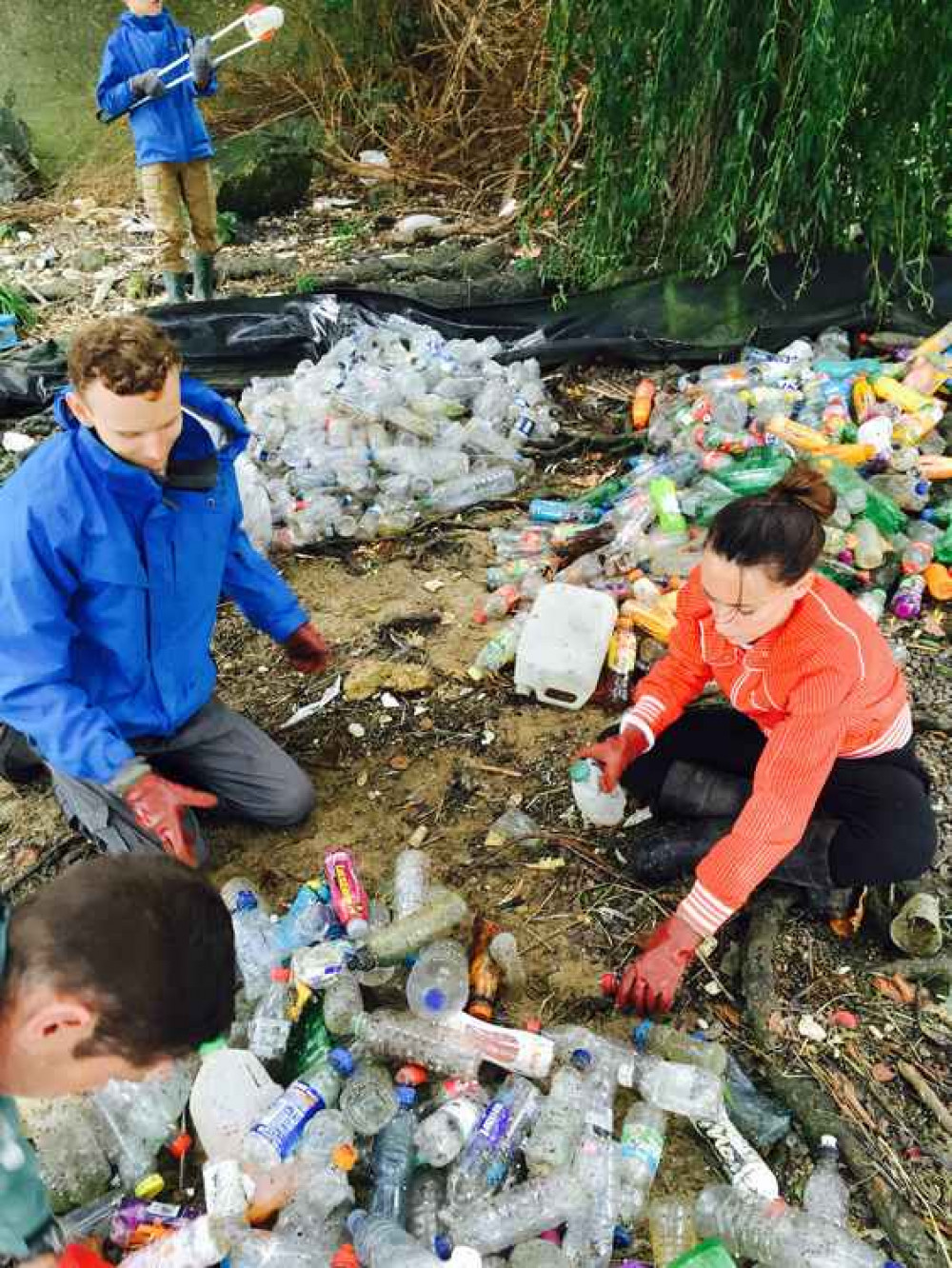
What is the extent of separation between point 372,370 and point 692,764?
333 cm

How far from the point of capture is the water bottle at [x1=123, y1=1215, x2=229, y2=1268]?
2.12 meters

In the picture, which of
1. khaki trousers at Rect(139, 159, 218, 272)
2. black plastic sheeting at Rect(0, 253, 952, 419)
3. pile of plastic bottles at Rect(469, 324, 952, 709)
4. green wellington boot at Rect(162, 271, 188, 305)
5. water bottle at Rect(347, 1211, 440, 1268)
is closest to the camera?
water bottle at Rect(347, 1211, 440, 1268)

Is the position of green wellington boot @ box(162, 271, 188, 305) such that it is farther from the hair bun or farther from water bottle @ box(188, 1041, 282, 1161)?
water bottle @ box(188, 1041, 282, 1161)

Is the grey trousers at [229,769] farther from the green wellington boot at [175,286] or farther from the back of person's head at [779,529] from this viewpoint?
the green wellington boot at [175,286]

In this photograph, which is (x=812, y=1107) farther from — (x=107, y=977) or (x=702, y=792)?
(x=107, y=977)

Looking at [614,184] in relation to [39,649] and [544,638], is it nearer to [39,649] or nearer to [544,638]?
[544,638]

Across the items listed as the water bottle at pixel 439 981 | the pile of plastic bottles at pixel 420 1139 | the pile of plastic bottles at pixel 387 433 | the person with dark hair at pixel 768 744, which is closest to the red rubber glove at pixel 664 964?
the person with dark hair at pixel 768 744

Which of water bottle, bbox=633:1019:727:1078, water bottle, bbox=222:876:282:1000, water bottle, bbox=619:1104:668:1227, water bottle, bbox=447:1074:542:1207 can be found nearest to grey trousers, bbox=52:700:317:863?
water bottle, bbox=222:876:282:1000

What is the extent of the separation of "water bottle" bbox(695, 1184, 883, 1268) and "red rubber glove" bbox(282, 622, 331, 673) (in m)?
2.17

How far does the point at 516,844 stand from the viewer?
10.8ft

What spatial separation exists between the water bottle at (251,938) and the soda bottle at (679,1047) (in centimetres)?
107

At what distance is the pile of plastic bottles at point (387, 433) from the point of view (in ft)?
16.0

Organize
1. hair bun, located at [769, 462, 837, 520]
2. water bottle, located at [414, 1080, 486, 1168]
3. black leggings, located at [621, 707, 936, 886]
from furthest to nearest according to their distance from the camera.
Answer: black leggings, located at [621, 707, 936, 886]
hair bun, located at [769, 462, 837, 520]
water bottle, located at [414, 1080, 486, 1168]

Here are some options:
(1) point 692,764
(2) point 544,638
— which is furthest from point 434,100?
(1) point 692,764
